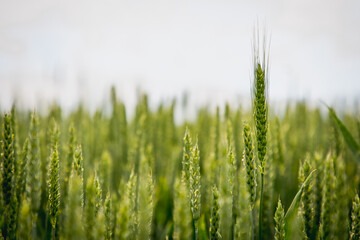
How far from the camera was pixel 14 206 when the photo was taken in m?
1.05

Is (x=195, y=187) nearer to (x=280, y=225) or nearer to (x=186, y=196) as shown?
(x=186, y=196)

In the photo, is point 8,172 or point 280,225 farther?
A: point 8,172

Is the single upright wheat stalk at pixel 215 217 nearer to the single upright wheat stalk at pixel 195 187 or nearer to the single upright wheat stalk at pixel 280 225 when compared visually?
the single upright wheat stalk at pixel 195 187

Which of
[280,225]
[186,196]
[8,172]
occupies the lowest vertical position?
[280,225]

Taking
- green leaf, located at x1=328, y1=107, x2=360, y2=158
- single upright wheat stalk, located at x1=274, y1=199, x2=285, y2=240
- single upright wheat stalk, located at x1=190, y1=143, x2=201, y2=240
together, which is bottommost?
single upright wheat stalk, located at x1=274, y1=199, x2=285, y2=240

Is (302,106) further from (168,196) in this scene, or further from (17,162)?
(17,162)

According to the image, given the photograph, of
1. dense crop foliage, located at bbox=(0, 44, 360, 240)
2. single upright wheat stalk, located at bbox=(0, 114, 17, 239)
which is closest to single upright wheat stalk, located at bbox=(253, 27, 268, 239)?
dense crop foliage, located at bbox=(0, 44, 360, 240)

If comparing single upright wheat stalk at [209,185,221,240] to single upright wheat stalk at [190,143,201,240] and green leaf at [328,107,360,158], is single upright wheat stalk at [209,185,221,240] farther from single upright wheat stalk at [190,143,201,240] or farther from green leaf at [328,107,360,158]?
green leaf at [328,107,360,158]

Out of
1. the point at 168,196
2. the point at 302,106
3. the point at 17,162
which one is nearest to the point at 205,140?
the point at 168,196

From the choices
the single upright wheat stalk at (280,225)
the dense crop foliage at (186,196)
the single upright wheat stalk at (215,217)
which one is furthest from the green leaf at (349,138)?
the single upright wheat stalk at (215,217)

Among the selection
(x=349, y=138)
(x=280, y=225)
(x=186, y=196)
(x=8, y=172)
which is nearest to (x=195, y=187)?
(x=186, y=196)

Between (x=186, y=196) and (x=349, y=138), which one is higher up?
(x=349, y=138)

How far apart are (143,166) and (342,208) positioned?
1.20m

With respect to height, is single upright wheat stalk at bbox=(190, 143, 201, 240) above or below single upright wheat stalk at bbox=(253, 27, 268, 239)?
below
